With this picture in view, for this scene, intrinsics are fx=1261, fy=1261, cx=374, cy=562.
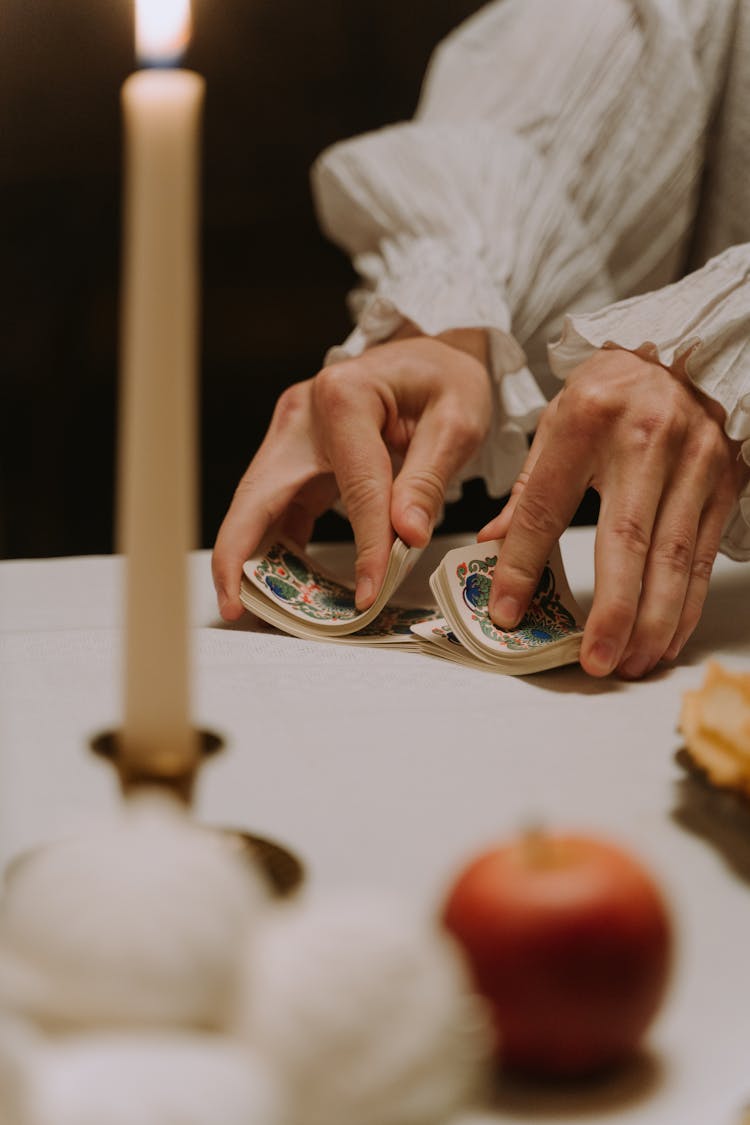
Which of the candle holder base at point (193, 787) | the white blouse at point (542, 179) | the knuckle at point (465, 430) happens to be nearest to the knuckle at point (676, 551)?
the knuckle at point (465, 430)

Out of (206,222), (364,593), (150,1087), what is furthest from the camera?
(206,222)

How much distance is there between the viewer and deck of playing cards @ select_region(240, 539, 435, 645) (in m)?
0.82

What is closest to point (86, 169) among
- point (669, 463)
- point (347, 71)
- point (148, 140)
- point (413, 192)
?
point (347, 71)

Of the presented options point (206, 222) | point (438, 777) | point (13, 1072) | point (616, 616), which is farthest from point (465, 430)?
point (206, 222)

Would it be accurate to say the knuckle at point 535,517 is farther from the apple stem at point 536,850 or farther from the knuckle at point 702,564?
the apple stem at point 536,850

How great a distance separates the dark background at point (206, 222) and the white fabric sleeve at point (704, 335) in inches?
47.1

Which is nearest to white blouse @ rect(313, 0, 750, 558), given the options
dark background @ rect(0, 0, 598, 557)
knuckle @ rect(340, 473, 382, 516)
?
knuckle @ rect(340, 473, 382, 516)

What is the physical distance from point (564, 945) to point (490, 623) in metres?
0.51

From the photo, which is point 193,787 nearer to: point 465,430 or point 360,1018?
point 360,1018

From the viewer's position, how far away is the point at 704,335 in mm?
814

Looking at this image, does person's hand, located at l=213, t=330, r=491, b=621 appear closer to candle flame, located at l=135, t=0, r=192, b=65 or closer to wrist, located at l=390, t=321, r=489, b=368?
wrist, located at l=390, t=321, r=489, b=368

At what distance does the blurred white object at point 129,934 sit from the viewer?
0.81ft

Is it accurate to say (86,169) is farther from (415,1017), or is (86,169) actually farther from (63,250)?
(415,1017)

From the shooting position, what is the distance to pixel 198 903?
252mm
